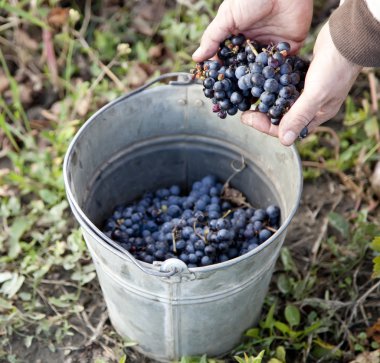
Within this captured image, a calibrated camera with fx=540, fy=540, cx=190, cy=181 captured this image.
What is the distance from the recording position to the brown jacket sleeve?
1.51 metres

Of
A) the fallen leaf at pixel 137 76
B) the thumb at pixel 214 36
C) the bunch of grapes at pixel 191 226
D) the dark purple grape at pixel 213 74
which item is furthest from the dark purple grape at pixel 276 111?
the fallen leaf at pixel 137 76

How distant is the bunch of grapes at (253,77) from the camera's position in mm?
1606

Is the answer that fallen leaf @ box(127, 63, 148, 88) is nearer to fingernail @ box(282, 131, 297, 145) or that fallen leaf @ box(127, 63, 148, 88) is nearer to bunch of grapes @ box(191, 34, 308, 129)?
bunch of grapes @ box(191, 34, 308, 129)

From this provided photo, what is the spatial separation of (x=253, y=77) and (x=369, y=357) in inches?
44.7

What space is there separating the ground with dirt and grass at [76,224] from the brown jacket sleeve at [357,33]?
0.69 m

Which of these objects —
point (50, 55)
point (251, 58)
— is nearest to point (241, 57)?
point (251, 58)

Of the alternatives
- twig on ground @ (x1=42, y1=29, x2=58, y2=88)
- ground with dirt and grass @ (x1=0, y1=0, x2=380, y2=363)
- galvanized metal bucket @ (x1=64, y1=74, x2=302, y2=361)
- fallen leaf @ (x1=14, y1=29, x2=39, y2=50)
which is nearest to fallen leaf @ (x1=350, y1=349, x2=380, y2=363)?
ground with dirt and grass @ (x1=0, y1=0, x2=380, y2=363)

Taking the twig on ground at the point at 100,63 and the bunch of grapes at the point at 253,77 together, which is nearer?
the bunch of grapes at the point at 253,77

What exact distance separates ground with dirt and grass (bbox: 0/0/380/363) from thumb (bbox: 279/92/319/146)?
559 mm

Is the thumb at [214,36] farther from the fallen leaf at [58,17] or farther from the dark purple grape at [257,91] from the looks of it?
the fallen leaf at [58,17]

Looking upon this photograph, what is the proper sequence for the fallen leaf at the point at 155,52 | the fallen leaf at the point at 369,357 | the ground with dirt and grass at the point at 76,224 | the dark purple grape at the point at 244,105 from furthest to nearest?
the fallen leaf at the point at 155,52 → the ground with dirt and grass at the point at 76,224 → the fallen leaf at the point at 369,357 → the dark purple grape at the point at 244,105

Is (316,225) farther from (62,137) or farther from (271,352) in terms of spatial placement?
(62,137)

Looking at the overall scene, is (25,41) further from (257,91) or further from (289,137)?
(289,137)

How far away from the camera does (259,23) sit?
A: 1971 mm
